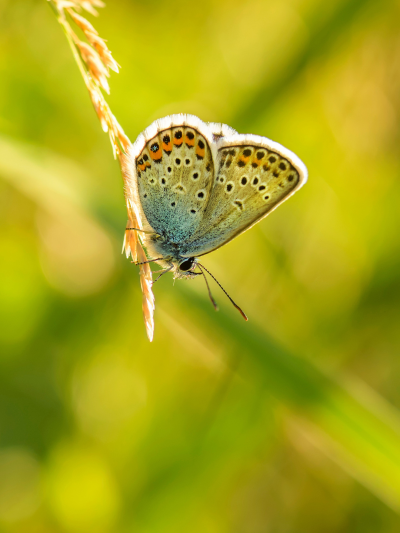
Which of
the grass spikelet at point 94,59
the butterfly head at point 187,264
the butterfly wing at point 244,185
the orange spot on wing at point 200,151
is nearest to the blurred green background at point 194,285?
the butterfly head at point 187,264

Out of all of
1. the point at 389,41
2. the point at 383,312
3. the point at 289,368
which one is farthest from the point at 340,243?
the point at 289,368

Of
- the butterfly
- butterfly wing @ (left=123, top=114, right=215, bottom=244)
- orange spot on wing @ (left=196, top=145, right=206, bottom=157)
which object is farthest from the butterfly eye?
orange spot on wing @ (left=196, top=145, right=206, bottom=157)

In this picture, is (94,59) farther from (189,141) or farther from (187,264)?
(187,264)

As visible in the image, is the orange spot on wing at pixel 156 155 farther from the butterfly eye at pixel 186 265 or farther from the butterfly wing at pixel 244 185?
the butterfly eye at pixel 186 265

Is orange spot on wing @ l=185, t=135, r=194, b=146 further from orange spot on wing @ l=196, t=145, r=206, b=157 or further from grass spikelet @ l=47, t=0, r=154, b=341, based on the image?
grass spikelet @ l=47, t=0, r=154, b=341

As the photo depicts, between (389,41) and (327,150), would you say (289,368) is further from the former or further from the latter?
(389,41)

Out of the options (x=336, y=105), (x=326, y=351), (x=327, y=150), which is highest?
(x=336, y=105)

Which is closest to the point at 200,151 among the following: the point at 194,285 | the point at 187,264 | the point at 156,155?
the point at 156,155
